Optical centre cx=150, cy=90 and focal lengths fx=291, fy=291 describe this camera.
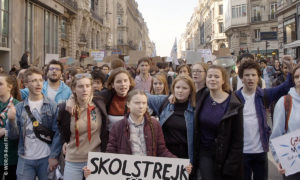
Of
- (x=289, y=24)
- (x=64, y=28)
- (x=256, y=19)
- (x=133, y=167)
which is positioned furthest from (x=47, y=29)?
(x=256, y=19)

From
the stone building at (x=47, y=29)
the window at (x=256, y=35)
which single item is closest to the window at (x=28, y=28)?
the stone building at (x=47, y=29)

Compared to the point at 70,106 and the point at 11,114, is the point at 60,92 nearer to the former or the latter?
the point at 11,114

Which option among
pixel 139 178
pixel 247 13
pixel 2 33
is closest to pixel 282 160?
pixel 139 178

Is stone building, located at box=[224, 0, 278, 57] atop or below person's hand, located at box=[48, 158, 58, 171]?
A: atop

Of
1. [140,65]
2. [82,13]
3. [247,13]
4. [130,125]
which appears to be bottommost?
[130,125]

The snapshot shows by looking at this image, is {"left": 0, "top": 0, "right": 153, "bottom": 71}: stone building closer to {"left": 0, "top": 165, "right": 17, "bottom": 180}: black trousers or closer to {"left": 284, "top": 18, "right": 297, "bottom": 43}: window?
{"left": 0, "top": 165, "right": 17, "bottom": 180}: black trousers

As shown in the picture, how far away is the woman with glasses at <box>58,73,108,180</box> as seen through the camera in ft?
10.7

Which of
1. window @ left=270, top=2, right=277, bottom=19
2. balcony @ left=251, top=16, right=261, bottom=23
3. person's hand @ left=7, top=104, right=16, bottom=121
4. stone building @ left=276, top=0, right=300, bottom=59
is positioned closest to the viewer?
person's hand @ left=7, top=104, right=16, bottom=121

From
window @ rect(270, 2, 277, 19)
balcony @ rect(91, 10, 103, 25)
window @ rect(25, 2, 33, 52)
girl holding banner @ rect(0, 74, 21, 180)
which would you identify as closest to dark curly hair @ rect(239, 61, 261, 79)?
girl holding banner @ rect(0, 74, 21, 180)

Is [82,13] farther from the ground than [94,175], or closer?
farther from the ground

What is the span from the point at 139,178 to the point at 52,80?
240 centimetres

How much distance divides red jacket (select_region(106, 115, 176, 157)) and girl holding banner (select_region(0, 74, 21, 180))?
1309mm

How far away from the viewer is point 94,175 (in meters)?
3.01

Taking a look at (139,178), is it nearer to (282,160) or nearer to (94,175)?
(94,175)
